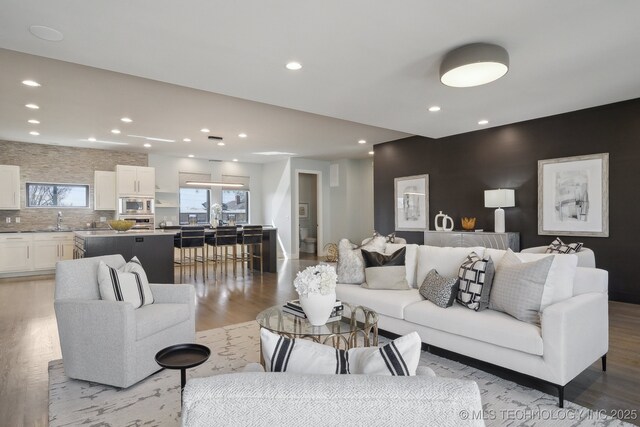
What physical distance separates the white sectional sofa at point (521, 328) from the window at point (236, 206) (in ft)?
24.9

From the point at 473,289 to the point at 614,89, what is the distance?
335 centimetres

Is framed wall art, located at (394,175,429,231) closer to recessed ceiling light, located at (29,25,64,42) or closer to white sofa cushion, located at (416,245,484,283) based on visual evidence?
white sofa cushion, located at (416,245,484,283)

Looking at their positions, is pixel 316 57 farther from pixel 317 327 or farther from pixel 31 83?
pixel 31 83

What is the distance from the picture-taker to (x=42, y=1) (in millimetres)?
2238

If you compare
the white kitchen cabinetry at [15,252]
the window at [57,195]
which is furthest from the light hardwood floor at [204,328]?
the window at [57,195]

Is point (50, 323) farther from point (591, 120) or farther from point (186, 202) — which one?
point (591, 120)

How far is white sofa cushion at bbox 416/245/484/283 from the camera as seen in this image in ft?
10.4

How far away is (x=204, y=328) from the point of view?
3.76m

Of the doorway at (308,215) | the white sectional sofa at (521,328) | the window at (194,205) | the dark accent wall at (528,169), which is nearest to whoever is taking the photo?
the white sectional sofa at (521,328)

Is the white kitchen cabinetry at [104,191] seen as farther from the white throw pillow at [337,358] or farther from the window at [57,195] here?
the white throw pillow at [337,358]

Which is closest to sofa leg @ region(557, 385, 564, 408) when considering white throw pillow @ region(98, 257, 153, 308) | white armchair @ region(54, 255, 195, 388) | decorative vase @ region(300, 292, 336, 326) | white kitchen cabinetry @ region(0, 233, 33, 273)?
decorative vase @ region(300, 292, 336, 326)

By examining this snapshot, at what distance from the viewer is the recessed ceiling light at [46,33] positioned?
8.38ft

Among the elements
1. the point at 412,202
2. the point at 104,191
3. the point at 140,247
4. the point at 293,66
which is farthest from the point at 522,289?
the point at 104,191

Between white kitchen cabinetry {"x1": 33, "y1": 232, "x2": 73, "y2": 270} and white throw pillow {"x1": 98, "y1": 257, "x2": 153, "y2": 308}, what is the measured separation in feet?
18.8
